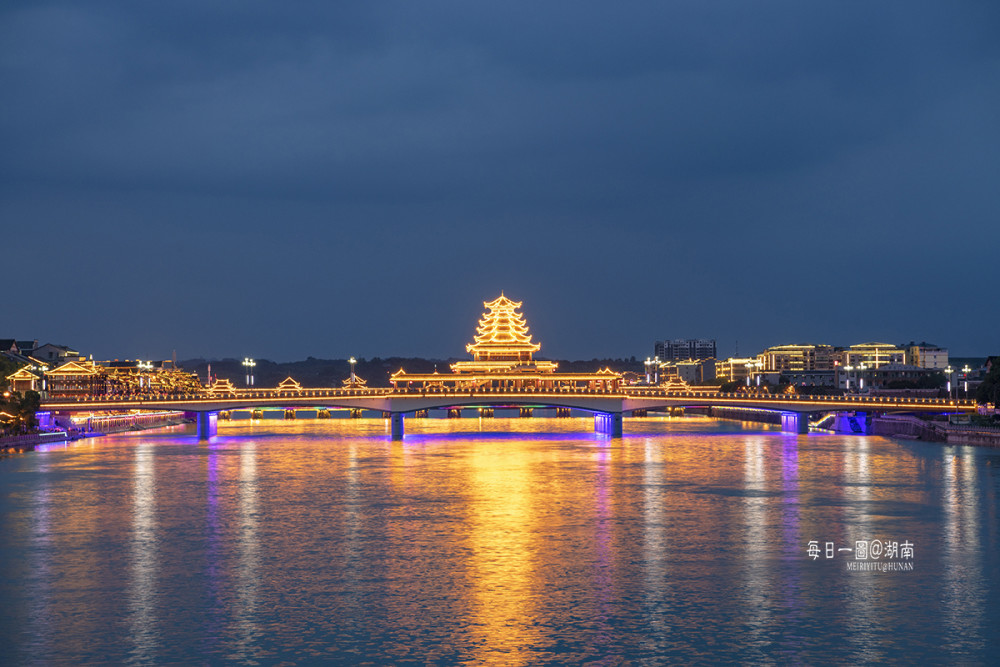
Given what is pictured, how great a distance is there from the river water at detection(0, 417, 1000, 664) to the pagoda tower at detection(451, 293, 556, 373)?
7893 centimetres

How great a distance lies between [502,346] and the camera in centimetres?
15162

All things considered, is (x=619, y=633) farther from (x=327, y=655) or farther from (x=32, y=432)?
(x=32, y=432)

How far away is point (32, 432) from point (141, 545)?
210 ft

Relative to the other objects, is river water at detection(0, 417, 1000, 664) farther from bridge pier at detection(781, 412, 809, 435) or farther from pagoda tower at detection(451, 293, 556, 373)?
pagoda tower at detection(451, 293, 556, 373)

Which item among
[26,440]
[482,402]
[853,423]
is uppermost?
[482,402]

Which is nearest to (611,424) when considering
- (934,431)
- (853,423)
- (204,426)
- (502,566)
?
(853,423)

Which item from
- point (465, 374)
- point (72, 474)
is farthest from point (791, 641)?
point (465, 374)

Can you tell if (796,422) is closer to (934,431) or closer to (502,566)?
(934,431)

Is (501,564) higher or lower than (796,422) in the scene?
lower

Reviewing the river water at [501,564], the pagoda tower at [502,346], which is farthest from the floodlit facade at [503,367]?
the river water at [501,564]

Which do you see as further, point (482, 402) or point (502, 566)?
point (482, 402)

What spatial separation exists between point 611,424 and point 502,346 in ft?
152

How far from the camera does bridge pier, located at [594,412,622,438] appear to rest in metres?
106

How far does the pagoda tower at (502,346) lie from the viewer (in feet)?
487
